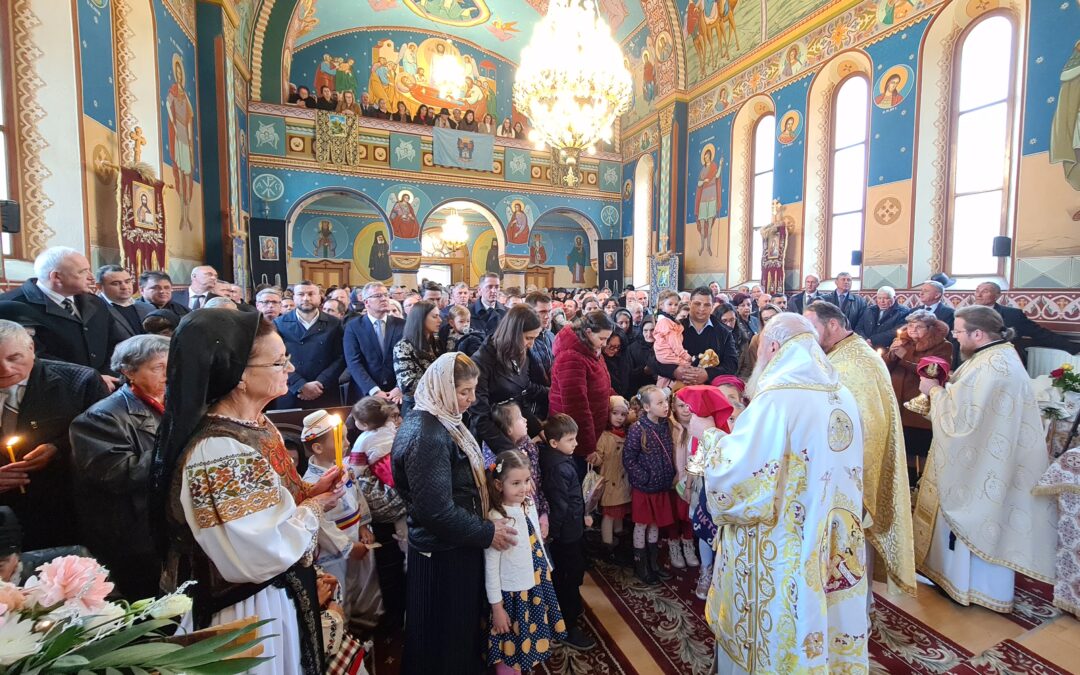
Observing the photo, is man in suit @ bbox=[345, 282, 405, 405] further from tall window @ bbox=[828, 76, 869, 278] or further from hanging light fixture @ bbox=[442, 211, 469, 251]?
hanging light fixture @ bbox=[442, 211, 469, 251]

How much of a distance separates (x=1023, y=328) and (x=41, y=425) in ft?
29.9

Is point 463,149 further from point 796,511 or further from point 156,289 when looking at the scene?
point 796,511

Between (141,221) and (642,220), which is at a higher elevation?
(642,220)

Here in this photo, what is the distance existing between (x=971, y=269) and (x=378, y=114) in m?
13.8

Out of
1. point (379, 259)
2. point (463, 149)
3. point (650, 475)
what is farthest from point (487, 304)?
point (379, 259)

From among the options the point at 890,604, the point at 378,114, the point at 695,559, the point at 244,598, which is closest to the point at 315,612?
the point at 244,598

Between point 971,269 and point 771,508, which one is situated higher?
point 971,269

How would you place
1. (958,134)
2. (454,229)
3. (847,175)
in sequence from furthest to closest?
(454,229) → (847,175) → (958,134)

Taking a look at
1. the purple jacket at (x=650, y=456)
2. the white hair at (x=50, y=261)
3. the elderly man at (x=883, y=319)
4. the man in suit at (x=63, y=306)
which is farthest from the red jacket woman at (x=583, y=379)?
the elderly man at (x=883, y=319)

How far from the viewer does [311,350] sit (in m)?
4.52

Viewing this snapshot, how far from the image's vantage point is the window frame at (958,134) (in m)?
7.06

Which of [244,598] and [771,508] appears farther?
[771,508]

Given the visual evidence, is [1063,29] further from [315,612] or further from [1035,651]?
[315,612]

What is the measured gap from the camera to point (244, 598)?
139 centimetres
